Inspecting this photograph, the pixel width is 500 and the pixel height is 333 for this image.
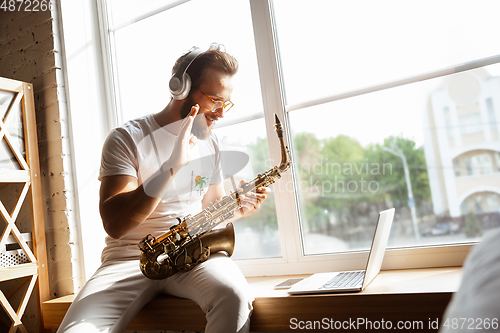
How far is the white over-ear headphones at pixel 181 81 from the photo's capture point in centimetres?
160

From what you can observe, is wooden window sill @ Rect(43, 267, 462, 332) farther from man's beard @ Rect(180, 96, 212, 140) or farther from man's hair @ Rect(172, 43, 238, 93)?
man's hair @ Rect(172, 43, 238, 93)

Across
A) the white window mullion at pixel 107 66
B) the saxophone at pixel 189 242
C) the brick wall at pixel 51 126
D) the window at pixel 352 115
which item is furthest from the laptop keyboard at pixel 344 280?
the white window mullion at pixel 107 66

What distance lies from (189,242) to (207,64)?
75cm

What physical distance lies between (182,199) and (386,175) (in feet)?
2.91

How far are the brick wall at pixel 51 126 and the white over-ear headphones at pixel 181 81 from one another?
2.84ft

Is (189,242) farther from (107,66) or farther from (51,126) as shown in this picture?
(107,66)

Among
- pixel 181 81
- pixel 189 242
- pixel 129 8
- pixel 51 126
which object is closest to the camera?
pixel 189 242

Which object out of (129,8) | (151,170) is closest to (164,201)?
(151,170)

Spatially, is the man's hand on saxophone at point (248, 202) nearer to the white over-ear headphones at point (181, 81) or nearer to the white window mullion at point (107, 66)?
the white over-ear headphones at point (181, 81)

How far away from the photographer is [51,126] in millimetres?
2135

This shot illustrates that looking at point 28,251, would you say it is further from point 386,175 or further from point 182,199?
point 386,175

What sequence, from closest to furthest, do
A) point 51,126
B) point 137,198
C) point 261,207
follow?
point 137,198 → point 261,207 → point 51,126

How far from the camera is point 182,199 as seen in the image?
1.68 m

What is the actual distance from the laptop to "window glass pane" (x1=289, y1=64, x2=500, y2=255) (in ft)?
0.85
